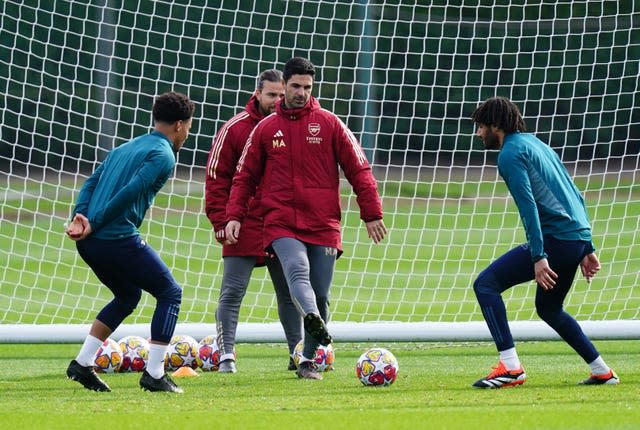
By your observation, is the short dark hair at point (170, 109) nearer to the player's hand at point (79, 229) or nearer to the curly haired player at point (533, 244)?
the player's hand at point (79, 229)

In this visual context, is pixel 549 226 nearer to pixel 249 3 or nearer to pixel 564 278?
pixel 564 278

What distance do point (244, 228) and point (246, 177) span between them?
72 cm

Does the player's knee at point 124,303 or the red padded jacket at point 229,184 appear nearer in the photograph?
the player's knee at point 124,303

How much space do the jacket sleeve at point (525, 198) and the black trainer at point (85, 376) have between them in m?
2.60

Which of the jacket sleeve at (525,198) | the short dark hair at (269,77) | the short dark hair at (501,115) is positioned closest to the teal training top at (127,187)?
the short dark hair at (269,77)

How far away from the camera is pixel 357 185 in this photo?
7.58 m

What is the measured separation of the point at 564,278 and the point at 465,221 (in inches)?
494

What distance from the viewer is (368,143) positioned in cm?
1791

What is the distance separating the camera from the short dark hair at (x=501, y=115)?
7113mm

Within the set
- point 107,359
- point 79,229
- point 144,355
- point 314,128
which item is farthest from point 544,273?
point 107,359

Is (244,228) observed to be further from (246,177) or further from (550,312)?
(550,312)

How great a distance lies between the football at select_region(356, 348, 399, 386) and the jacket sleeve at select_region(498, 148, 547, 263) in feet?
3.77

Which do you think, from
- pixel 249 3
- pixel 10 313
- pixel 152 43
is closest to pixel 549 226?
pixel 10 313

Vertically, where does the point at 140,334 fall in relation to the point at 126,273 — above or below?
below
